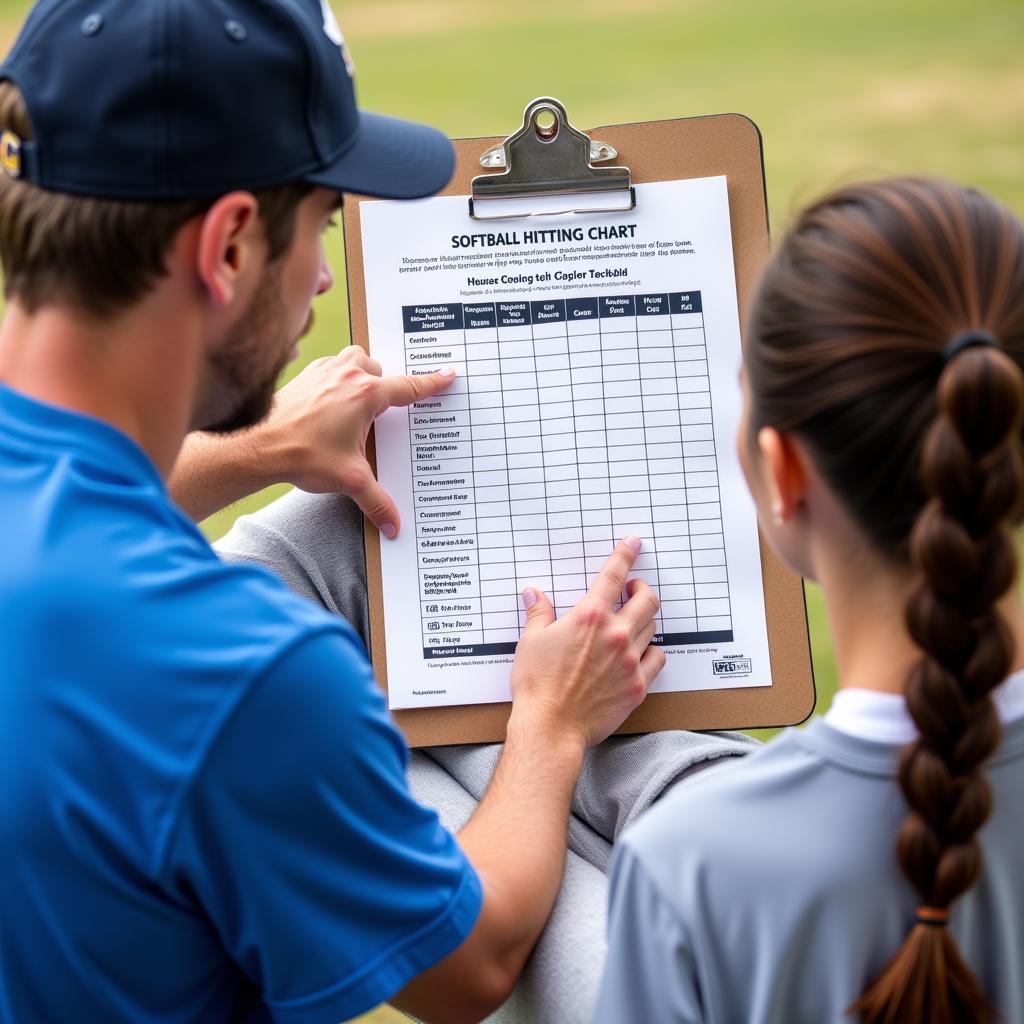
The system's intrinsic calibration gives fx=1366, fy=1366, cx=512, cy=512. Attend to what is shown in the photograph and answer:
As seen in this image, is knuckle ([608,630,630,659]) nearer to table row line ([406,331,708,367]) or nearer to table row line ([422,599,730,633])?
table row line ([422,599,730,633])

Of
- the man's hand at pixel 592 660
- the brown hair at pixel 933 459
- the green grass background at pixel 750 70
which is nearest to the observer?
the brown hair at pixel 933 459

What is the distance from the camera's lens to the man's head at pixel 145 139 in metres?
0.90

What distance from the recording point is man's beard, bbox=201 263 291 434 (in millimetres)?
973

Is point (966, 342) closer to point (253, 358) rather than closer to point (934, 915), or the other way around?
point (934, 915)

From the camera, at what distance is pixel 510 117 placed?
18.0 feet

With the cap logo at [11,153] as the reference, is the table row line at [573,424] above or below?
below

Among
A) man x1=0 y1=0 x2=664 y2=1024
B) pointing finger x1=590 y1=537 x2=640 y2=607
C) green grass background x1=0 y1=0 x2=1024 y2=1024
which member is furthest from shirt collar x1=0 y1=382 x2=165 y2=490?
green grass background x1=0 y1=0 x2=1024 y2=1024

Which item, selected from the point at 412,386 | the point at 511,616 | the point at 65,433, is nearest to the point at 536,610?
the point at 511,616

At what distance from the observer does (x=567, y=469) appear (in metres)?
1.25

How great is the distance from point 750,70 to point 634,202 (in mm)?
5230

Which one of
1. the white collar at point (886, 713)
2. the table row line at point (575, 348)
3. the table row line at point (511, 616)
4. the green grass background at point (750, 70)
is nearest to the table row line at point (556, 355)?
the table row line at point (575, 348)

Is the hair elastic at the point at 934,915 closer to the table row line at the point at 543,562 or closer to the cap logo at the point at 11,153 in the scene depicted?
the table row line at the point at 543,562

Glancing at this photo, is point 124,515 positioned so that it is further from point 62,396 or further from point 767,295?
point 767,295

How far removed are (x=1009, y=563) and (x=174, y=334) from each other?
1.83 feet
